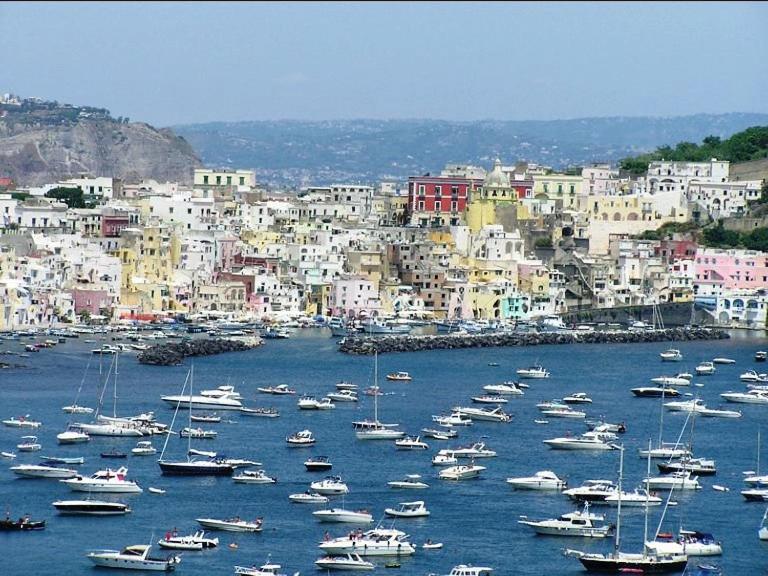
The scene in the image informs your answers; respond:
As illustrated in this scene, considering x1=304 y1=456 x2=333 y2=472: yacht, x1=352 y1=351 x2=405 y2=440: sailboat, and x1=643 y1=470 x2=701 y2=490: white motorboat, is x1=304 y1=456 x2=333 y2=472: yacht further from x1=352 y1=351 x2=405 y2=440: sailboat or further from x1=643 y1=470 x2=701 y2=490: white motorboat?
x1=643 y1=470 x2=701 y2=490: white motorboat

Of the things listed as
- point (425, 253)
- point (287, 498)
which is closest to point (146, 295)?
point (425, 253)

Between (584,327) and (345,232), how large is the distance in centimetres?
933

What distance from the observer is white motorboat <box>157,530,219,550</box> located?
3188cm

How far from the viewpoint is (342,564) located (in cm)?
3094

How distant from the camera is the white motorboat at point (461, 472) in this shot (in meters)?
38.0

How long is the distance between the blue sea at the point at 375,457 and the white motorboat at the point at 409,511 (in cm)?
16

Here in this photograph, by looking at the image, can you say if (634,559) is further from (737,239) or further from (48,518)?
(737,239)

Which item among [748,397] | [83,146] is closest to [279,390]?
[748,397]

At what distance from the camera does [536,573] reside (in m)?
31.1

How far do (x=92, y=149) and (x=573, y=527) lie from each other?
9840 cm

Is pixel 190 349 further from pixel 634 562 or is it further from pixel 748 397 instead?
pixel 634 562

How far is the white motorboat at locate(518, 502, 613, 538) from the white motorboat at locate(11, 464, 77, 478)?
758cm

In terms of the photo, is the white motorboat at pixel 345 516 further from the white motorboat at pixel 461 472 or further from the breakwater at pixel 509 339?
the breakwater at pixel 509 339

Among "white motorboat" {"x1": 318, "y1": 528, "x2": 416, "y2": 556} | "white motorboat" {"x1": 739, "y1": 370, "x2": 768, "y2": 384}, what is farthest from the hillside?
"white motorboat" {"x1": 318, "y1": 528, "x2": 416, "y2": 556}
